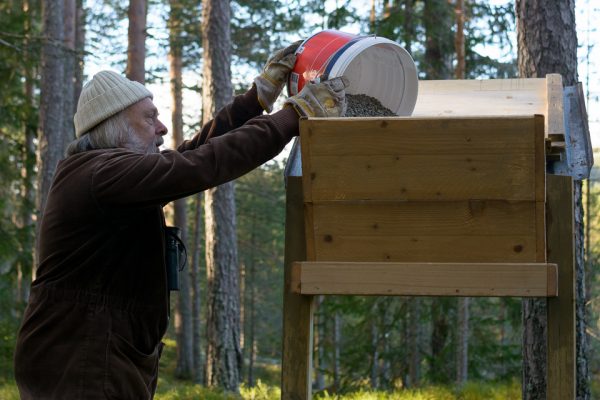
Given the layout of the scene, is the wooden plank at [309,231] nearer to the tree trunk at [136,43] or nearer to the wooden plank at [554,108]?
the wooden plank at [554,108]

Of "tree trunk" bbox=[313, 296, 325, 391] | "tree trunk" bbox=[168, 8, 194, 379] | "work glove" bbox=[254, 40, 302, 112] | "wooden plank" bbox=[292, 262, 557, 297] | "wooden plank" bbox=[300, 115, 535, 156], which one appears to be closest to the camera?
"wooden plank" bbox=[300, 115, 535, 156]

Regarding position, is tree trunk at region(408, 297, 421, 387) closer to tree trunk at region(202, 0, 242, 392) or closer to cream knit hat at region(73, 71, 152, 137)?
tree trunk at region(202, 0, 242, 392)

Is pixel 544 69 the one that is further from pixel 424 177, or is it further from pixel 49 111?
pixel 49 111

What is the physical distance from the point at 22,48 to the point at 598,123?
12.7 metres

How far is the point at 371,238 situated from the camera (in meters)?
3.12

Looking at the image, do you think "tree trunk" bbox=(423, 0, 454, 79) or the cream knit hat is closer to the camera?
the cream knit hat

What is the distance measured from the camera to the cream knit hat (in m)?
3.15

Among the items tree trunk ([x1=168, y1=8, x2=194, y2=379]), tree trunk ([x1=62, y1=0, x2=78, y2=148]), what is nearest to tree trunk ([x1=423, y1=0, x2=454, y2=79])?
tree trunk ([x1=168, y1=8, x2=194, y2=379])

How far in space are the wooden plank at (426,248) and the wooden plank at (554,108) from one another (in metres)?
0.44

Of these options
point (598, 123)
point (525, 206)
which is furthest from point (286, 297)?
point (598, 123)

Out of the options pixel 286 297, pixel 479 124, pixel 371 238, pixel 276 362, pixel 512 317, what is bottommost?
pixel 276 362

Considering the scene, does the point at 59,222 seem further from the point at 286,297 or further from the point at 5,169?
the point at 5,169

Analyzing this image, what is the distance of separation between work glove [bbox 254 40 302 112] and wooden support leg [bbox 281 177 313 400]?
1.56 feet

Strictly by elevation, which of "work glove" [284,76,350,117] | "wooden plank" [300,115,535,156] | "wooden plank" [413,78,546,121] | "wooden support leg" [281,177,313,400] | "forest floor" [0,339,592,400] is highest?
"wooden plank" [413,78,546,121]
